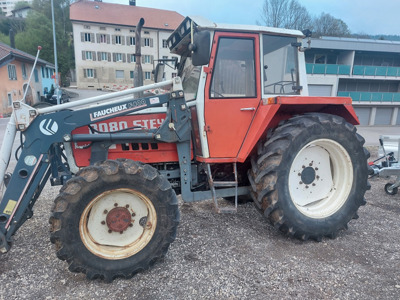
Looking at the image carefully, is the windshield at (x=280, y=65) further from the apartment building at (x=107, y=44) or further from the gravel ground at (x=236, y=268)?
the apartment building at (x=107, y=44)

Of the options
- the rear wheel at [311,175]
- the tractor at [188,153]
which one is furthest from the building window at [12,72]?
the rear wheel at [311,175]

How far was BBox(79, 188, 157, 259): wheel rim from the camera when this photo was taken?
2.71 meters

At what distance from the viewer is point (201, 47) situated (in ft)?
9.14

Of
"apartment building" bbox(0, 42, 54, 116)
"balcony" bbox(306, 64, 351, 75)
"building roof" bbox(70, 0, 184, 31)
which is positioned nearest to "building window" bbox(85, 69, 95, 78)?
"building roof" bbox(70, 0, 184, 31)

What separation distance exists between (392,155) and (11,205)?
5986 mm

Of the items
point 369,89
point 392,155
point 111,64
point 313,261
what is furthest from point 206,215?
point 111,64

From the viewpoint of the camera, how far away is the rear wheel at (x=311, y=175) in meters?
3.15

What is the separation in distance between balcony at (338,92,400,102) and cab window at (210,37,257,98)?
25174 millimetres

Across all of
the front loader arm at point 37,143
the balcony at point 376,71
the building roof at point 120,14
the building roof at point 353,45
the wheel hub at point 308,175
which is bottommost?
the wheel hub at point 308,175

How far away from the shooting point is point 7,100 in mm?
21969

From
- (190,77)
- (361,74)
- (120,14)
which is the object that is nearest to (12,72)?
(190,77)

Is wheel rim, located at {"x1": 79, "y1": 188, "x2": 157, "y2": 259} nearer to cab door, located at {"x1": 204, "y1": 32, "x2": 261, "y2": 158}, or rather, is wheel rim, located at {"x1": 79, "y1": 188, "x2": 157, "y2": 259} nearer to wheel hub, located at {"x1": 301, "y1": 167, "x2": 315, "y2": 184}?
cab door, located at {"x1": 204, "y1": 32, "x2": 261, "y2": 158}

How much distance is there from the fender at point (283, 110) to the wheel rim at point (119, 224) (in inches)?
47.8

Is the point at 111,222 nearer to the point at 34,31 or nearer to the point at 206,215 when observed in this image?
the point at 206,215
